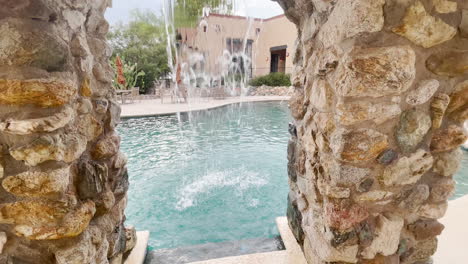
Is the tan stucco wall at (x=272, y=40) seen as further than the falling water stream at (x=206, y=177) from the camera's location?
Yes

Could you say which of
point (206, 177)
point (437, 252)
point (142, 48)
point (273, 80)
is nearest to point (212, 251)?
point (437, 252)

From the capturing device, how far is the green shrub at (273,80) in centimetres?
1522

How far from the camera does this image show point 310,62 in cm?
133

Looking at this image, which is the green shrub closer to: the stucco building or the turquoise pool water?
the stucco building

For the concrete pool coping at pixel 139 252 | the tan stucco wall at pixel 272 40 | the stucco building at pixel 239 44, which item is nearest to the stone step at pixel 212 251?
the concrete pool coping at pixel 139 252

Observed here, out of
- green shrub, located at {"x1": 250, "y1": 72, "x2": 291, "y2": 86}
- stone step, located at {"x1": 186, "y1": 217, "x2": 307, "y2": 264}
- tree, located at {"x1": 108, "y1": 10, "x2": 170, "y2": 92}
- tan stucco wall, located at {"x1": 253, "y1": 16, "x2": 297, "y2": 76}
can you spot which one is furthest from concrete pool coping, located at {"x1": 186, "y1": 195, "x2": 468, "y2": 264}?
tree, located at {"x1": 108, "y1": 10, "x2": 170, "y2": 92}

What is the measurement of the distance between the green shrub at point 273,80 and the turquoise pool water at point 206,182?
9.81m

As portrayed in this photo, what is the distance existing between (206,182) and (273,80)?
13.0m

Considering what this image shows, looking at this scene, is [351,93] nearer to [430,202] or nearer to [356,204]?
[356,204]

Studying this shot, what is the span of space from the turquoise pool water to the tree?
966 centimetres

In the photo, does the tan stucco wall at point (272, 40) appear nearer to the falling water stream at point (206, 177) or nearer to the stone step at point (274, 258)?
the falling water stream at point (206, 177)

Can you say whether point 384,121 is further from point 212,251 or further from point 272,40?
point 272,40

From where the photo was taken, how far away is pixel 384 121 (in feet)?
3.37

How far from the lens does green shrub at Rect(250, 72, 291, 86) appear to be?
49.9 ft
